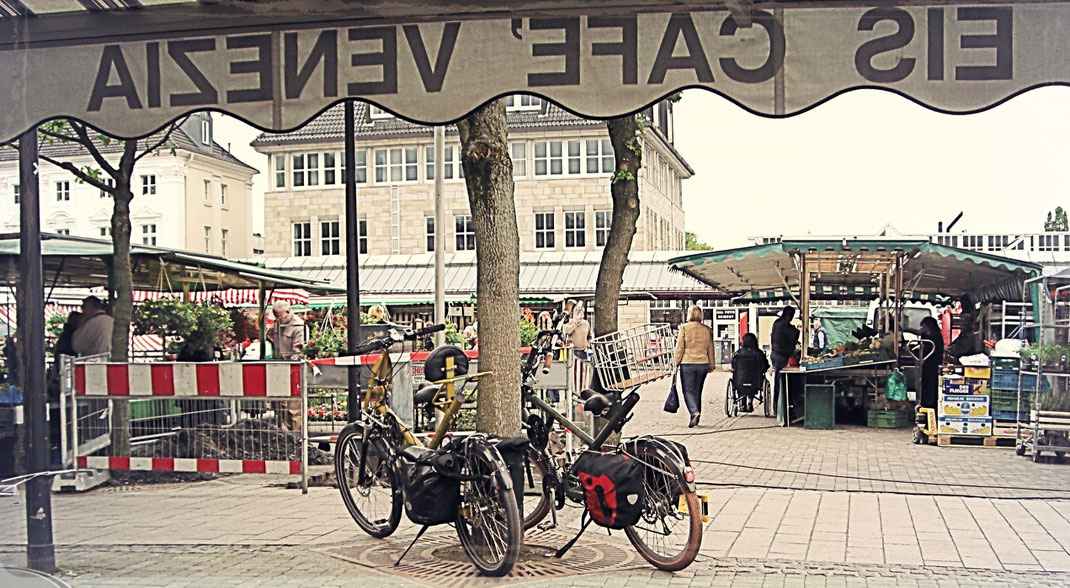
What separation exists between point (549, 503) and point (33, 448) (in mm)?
3273

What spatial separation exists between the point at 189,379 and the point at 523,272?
45508mm

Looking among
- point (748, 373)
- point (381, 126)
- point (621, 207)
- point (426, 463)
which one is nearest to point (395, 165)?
point (381, 126)

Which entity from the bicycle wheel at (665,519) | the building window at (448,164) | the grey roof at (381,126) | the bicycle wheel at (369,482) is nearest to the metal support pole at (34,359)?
the bicycle wheel at (369,482)

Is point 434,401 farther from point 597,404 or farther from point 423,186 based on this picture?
point 423,186

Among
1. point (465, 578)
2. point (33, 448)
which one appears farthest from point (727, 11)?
point (33, 448)

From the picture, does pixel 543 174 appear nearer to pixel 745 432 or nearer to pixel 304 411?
pixel 745 432

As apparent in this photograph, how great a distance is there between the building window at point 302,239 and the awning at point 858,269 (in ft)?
117

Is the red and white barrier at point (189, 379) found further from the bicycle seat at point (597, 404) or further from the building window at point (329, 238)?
the building window at point (329, 238)

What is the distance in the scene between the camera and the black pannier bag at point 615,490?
6.30m

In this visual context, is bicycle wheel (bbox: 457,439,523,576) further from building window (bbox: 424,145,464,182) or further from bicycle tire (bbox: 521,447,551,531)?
building window (bbox: 424,145,464,182)

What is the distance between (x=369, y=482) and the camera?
770cm

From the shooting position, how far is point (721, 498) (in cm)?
973

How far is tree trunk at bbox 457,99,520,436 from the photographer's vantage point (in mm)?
7137

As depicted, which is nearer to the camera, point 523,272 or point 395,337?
point 395,337
